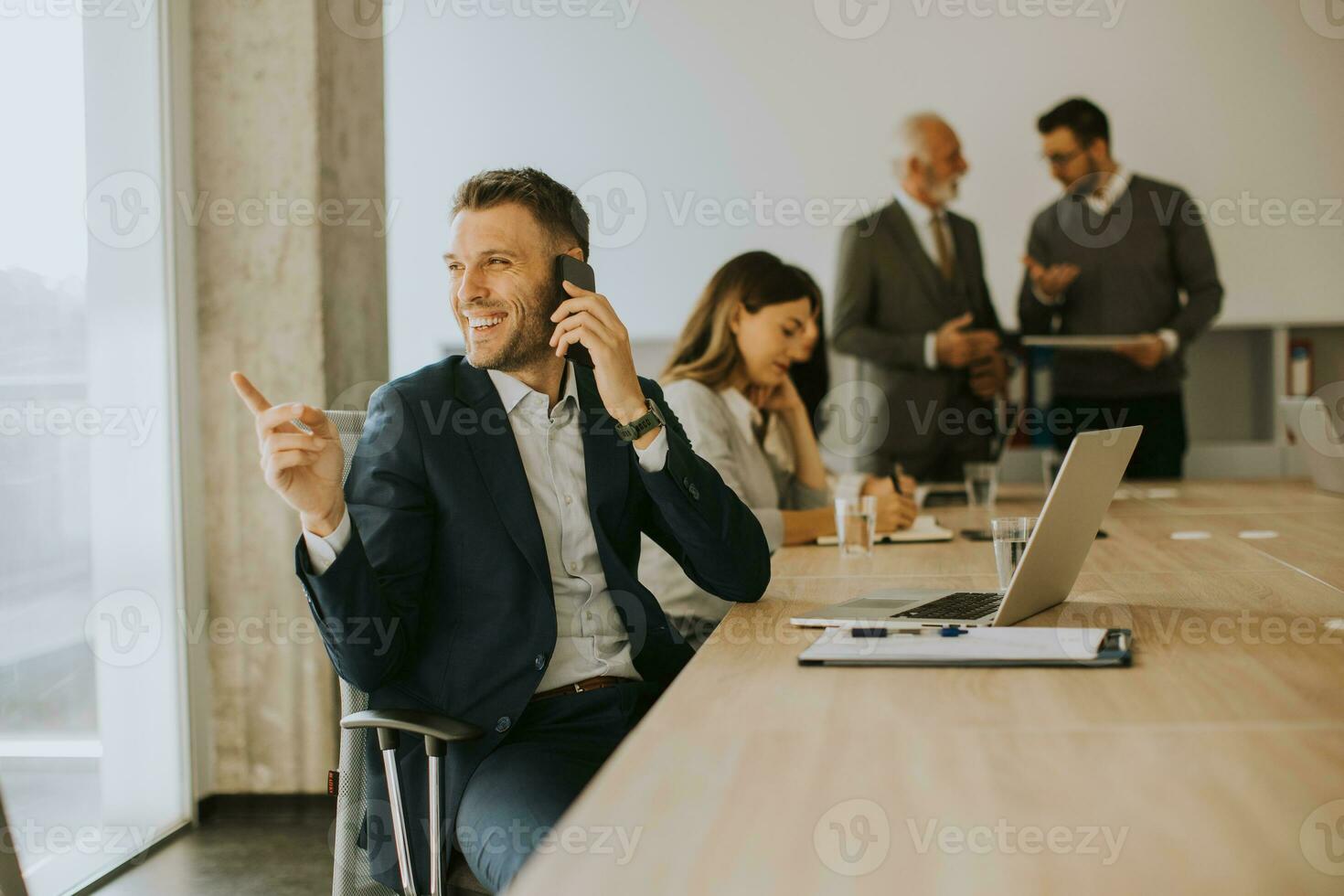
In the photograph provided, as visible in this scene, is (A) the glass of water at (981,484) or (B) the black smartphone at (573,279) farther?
(A) the glass of water at (981,484)

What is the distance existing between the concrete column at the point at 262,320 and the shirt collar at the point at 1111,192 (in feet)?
10.0

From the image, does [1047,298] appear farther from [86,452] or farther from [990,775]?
[990,775]

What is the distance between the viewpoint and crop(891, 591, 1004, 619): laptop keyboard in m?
1.48

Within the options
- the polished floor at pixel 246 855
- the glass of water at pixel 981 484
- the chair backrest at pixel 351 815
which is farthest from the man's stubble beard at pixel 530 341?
the glass of water at pixel 981 484

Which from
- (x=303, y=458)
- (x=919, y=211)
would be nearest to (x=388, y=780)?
(x=303, y=458)

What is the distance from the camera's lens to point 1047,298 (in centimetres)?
466

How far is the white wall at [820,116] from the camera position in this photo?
471 centimetres

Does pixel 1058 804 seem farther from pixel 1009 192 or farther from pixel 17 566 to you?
pixel 1009 192

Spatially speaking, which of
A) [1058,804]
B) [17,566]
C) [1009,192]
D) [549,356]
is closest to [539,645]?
[549,356]

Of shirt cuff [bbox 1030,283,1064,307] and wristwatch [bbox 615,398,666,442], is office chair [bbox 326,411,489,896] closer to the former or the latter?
wristwatch [bbox 615,398,666,442]

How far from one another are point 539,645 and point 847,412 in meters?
3.50

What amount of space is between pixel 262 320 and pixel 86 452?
0.52 metres

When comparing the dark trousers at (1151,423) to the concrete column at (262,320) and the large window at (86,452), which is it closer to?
the concrete column at (262,320)

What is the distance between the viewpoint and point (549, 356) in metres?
1.84
